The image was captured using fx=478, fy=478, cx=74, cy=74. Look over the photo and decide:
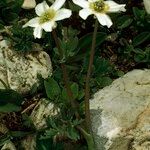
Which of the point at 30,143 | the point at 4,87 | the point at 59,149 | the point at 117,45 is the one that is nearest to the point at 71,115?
the point at 59,149

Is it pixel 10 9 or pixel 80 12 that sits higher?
pixel 80 12

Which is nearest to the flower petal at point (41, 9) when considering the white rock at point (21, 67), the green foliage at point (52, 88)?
the green foliage at point (52, 88)

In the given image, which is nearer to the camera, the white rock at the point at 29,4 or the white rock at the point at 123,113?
the white rock at the point at 123,113

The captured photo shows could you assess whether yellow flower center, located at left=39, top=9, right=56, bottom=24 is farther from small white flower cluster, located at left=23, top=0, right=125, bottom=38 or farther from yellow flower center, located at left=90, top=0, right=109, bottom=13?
yellow flower center, located at left=90, top=0, right=109, bottom=13

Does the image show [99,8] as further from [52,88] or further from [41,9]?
[52,88]

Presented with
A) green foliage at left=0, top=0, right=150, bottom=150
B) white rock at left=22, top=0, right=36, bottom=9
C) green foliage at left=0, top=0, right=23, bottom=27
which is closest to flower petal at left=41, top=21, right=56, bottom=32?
green foliage at left=0, top=0, right=150, bottom=150

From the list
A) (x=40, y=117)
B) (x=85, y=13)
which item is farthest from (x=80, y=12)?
(x=40, y=117)

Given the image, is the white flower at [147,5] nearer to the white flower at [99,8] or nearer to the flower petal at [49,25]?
the white flower at [99,8]
